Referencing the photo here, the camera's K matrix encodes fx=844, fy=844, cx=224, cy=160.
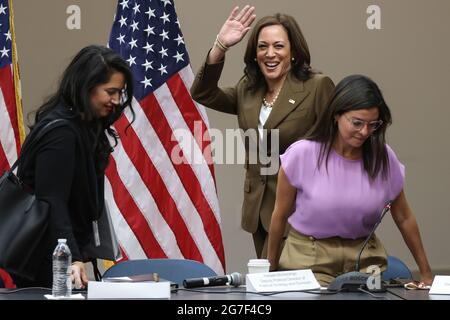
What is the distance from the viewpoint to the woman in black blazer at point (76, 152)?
3010mm

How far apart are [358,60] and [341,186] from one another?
3.03m

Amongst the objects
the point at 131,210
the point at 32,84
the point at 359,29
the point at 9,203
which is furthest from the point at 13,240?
the point at 359,29

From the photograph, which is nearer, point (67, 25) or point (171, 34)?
point (171, 34)

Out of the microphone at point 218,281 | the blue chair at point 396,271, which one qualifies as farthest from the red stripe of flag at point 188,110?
the microphone at point 218,281

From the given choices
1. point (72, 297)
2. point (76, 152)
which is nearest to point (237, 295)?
point (72, 297)

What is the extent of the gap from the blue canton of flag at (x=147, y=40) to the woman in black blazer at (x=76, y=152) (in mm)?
1674

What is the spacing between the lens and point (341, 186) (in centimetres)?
334

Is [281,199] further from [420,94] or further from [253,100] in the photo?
[420,94]

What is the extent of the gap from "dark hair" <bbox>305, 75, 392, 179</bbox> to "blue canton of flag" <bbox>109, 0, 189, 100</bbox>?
171 centimetres

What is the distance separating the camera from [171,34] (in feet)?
16.3

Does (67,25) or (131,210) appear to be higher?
(67,25)

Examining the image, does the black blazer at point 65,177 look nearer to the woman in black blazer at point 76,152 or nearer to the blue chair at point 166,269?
the woman in black blazer at point 76,152

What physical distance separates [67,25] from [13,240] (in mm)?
3401
